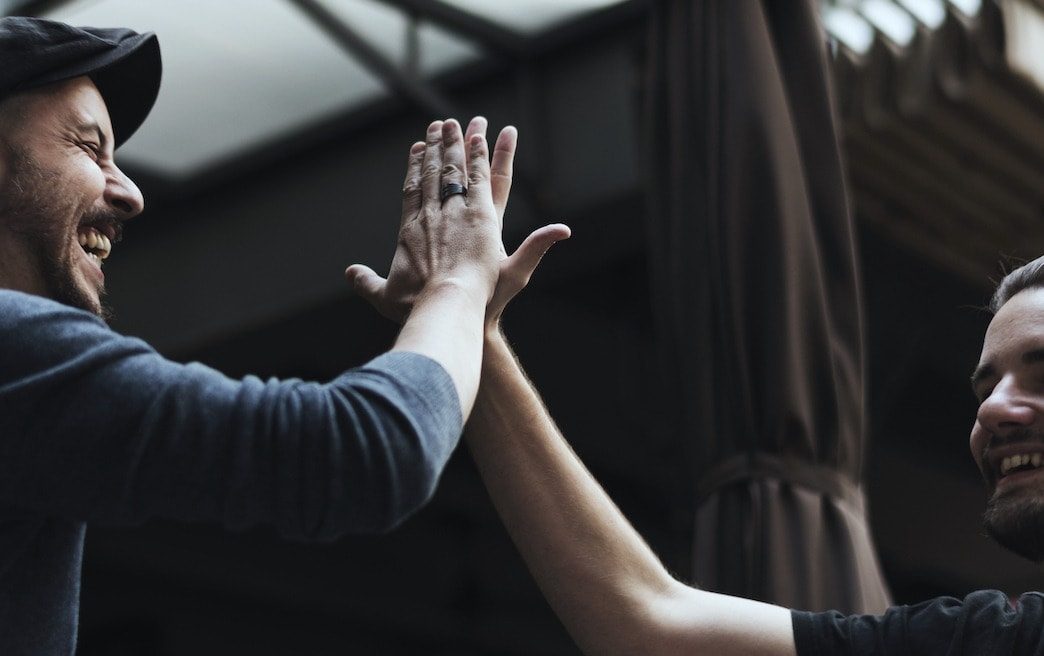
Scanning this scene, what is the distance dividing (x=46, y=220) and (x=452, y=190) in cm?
43

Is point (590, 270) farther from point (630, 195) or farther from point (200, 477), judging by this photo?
point (200, 477)

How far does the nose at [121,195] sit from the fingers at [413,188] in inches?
11.4

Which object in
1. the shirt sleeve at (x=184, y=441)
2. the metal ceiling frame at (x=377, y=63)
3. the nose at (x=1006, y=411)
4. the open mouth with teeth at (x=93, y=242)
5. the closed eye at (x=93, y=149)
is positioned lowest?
the nose at (x=1006, y=411)

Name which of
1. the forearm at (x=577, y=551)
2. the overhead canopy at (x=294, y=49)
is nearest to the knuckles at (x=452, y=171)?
the forearm at (x=577, y=551)

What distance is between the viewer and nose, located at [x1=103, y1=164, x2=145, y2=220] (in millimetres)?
1623

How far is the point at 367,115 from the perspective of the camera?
7367 millimetres

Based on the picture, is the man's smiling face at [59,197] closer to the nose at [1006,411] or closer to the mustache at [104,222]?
the mustache at [104,222]

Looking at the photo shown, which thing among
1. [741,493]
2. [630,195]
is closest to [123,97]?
[741,493]

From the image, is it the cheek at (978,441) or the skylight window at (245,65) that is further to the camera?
the skylight window at (245,65)

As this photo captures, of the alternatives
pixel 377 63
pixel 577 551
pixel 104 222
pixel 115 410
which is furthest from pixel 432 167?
pixel 377 63

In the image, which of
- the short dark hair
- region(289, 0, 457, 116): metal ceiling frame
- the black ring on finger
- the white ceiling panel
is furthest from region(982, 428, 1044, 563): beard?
the white ceiling panel

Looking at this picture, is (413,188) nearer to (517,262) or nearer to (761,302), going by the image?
(517,262)

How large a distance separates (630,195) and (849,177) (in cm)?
111

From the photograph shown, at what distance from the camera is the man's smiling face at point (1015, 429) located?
1.91 m
